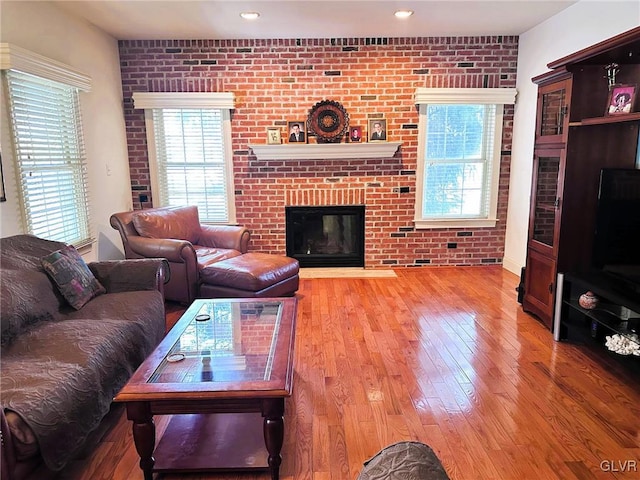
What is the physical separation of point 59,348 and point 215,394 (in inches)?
37.1

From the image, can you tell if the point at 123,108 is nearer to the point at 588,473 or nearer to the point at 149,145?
the point at 149,145

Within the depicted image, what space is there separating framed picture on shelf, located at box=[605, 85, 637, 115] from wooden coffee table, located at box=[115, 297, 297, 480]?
247 cm

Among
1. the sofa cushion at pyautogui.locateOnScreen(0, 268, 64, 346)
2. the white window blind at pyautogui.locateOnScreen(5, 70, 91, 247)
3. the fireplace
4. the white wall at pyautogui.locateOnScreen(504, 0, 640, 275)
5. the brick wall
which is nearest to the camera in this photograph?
the sofa cushion at pyautogui.locateOnScreen(0, 268, 64, 346)

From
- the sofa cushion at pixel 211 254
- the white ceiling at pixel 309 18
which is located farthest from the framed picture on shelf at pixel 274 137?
the sofa cushion at pixel 211 254

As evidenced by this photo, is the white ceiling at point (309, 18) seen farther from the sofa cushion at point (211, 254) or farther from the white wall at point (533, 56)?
the sofa cushion at point (211, 254)

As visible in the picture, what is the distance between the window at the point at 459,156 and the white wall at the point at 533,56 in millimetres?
199

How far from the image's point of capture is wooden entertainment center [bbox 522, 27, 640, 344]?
9.53 feet

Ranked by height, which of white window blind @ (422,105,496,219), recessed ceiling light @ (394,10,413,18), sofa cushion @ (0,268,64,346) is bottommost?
sofa cushion @ (0,268,64,346)

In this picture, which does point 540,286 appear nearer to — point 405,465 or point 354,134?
point 354,134

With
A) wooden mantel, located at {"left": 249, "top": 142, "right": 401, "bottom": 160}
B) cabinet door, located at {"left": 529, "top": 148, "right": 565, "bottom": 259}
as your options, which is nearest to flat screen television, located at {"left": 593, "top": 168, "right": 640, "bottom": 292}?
cabinet door, located at {"left": 529, "top": 148, "right": 565, "bottom": 259}

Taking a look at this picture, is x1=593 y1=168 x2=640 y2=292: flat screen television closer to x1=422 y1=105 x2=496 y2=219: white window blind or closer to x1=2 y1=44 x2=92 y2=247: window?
x1=422 y1=105 x2=496 y2=219: white window blind

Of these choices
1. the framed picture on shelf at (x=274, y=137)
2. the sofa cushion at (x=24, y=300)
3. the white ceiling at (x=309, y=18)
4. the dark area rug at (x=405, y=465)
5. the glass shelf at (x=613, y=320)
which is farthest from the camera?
the framed picture on shelf at (x=274, y=137)

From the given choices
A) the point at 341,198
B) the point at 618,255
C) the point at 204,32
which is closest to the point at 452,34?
the point at 341,198

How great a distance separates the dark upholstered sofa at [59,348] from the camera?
5.18 ft
